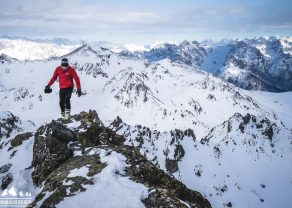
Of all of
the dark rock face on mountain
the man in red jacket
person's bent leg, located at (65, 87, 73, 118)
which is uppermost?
the man in red jacket

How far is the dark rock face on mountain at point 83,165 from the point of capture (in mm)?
21250

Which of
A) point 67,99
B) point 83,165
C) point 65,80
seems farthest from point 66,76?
point 83,165

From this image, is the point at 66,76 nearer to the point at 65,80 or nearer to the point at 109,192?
the point at 65,80

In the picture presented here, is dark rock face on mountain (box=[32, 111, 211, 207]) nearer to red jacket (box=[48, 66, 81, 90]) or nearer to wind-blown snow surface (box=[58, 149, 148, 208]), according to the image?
wind-blown snow surface (box=[58, 149, 148, 208])

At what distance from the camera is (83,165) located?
25141mm

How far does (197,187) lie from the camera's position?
17275cm

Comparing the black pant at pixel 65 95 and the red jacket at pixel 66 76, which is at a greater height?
the red jacket at pixel 66 76

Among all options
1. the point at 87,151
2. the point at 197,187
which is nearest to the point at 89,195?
the point at 87,151

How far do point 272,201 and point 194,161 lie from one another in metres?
43.9

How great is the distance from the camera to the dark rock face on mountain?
2125 centimetres

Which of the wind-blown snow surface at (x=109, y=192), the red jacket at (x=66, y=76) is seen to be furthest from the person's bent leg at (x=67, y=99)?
the wind-blown snow surface at (x=109, y=192)

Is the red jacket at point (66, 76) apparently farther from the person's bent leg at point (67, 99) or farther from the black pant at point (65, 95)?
the person's bent leg at point (67, 99)

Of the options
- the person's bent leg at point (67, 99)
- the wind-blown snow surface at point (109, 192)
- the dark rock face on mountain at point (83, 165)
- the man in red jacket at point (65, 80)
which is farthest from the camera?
the person's bent leg at point (67, 99)

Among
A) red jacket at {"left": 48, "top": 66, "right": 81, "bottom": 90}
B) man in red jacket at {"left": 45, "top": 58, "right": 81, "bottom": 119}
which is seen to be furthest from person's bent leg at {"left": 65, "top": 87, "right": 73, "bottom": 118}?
red jacket at {"left": 48, "top": 66, "right": 81, "bottom": 90}
